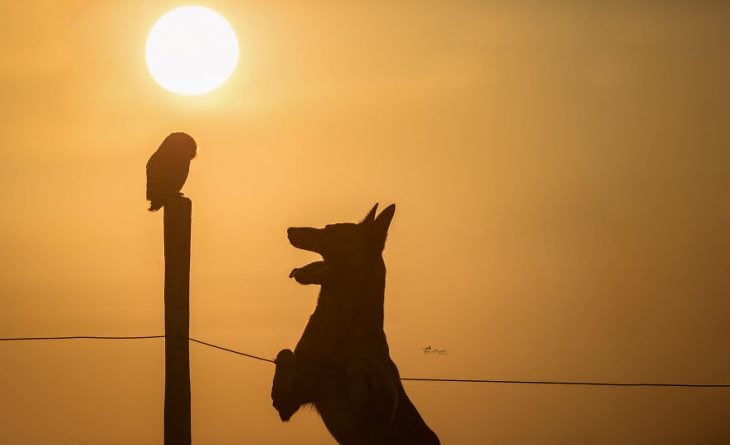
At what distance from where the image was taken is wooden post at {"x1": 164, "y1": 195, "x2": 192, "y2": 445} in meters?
8.30

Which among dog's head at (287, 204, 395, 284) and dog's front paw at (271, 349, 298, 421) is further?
dog's head at (287, 204, 395, 284)

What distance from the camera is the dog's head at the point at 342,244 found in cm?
1017

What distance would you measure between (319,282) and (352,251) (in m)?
0.51

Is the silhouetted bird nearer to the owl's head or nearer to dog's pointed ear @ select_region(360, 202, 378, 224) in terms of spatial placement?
the owl's head

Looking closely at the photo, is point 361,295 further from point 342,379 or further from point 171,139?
point 171,139

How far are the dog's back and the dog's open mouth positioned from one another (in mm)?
11

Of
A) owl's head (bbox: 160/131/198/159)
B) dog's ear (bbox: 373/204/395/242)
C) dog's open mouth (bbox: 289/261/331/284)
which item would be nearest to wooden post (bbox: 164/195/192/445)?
owl's head (bbox: 160/131/198/159)

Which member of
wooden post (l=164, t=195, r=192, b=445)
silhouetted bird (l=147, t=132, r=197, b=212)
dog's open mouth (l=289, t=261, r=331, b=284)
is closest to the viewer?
wooden post (l=164, t=195, r=192, b=445)

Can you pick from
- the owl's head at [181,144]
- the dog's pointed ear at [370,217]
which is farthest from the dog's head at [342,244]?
the owl's head at [181,144]

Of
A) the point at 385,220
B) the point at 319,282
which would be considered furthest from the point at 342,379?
the point at 385,220

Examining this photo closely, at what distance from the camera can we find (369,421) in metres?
9.81

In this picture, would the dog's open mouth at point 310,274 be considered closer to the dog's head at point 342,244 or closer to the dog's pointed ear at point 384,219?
the dog's head at point 342,244

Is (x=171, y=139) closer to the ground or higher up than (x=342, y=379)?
higher up

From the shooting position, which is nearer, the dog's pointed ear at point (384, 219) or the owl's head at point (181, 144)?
the owl's head at point (181, 144)
